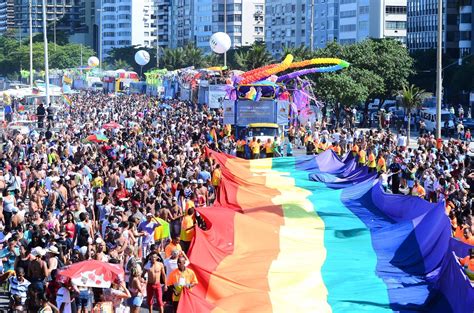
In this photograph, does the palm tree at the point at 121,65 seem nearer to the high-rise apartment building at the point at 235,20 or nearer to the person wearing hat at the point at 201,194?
the high-rise apartment building at the point at 235,20

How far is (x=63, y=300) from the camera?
17.7 m

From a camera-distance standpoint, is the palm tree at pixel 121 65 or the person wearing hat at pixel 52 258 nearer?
the person wearing hat at pixel 52 258

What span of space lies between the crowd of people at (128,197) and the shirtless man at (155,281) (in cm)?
2

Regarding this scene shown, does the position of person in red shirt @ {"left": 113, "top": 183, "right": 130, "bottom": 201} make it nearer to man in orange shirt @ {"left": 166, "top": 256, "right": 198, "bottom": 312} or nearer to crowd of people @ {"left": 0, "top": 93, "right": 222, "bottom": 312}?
crowd of people @ {"left": 0, "top": 93, "right": 222, "bottom": 312}

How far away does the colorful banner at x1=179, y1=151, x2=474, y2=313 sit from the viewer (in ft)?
56.9

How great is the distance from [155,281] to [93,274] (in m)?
1.79

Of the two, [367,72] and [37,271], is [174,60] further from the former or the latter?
[37,271]

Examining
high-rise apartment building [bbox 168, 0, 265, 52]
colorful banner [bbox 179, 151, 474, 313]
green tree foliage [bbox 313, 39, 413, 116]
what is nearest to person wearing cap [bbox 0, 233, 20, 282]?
colorful banner [bbox 179, 151, 474, 313]

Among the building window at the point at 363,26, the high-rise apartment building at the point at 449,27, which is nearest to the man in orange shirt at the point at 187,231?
the high-rise apartment building at the point at 449,27

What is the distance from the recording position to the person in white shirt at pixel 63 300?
17.7m

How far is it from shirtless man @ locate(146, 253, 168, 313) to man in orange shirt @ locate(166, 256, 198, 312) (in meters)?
0.54

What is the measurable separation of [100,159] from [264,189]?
7265 millimetres

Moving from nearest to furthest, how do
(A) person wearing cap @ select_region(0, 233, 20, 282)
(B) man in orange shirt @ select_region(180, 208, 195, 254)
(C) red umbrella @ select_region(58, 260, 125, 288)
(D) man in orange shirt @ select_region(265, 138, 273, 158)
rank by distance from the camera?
1. (C) red umbrella @ select_region(58, 260, 125, 288)
2. (A) person wearing cap @ select_region(0, 233, 20, 282)
3. (B) man in orange shirt @ select_region(180, 208, 195, 254)
4. (D) man in orange shirt @ select_region(265, 138, 273, 158)

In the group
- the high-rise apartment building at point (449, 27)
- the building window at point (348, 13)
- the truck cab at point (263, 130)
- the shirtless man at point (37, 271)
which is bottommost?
the shirtless man at point (37, 271)
